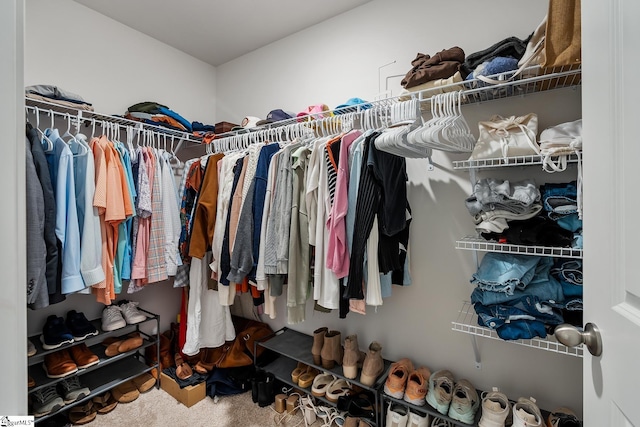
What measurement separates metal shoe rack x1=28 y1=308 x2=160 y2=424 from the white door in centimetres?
230

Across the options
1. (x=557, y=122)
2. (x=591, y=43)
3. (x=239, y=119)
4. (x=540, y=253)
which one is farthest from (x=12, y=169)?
(x=239, y=119)

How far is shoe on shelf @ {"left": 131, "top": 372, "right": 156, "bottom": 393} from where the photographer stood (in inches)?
81.4

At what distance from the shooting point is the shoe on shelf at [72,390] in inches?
66.8

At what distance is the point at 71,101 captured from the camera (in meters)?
1.68

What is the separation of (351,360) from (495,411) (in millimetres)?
694

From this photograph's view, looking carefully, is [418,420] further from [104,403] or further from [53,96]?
[53,96]

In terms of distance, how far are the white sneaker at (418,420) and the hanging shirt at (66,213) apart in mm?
1792

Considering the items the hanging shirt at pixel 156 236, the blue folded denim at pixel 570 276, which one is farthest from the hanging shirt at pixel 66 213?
the blue folded denim at pixel 570 276

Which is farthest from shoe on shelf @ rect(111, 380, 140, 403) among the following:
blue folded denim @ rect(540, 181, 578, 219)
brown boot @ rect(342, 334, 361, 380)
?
blue folded denim @ rect(540, 181, 578, 219)

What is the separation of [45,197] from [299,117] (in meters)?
1.36

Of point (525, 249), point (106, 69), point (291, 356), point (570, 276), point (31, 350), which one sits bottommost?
point (291, 356)

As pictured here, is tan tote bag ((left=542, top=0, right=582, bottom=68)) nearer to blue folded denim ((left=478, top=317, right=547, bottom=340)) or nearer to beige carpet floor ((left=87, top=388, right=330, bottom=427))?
blue folded denim ((left=478, top=317, right=547, bottom=340))

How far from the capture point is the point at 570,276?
1.15 m

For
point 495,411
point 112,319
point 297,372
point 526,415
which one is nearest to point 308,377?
point 297,372
